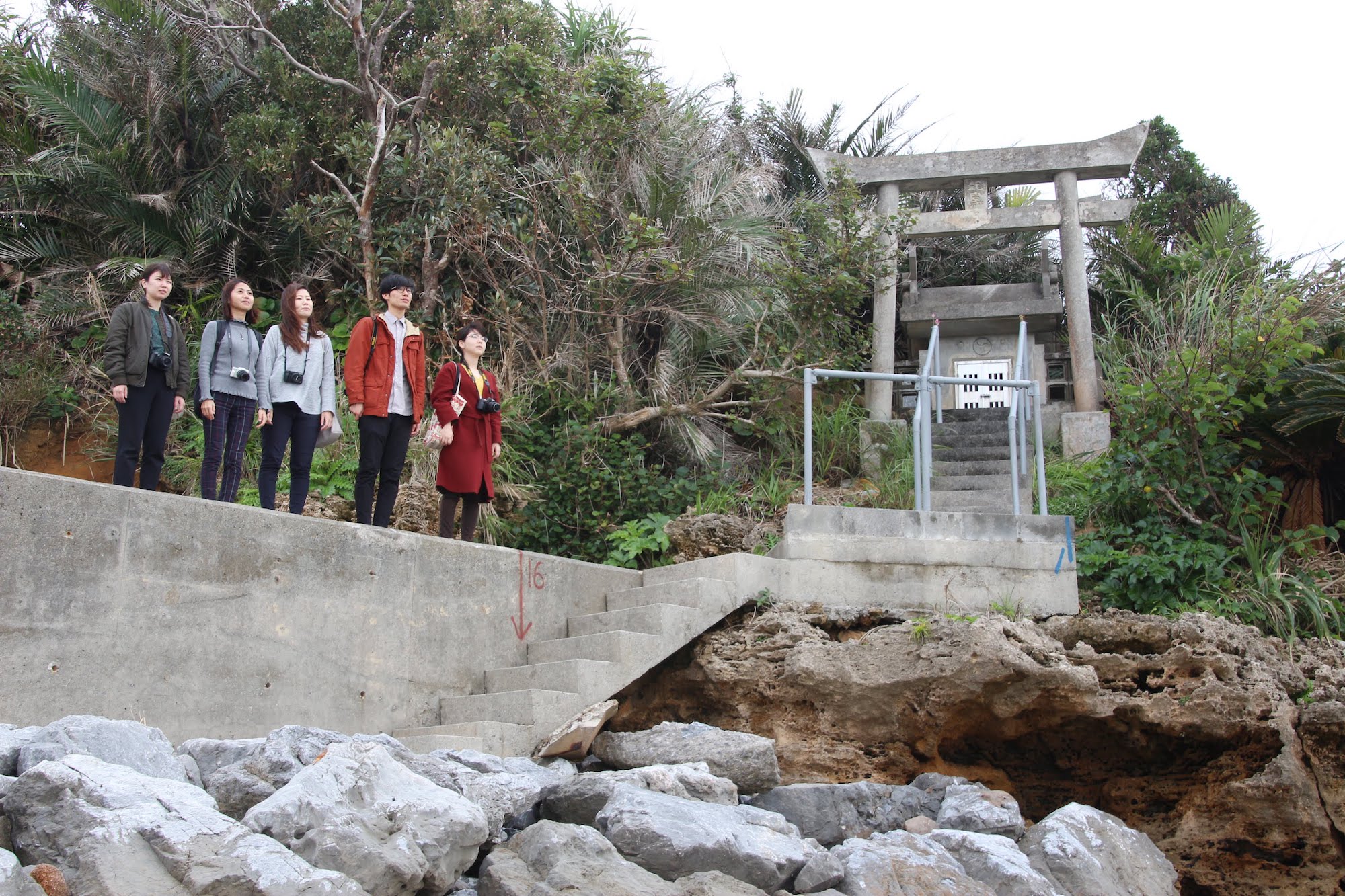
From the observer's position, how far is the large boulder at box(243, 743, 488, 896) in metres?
4.00

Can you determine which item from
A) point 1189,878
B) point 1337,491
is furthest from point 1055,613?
point 1337,491

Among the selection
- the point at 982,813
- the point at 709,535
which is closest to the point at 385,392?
the point at 709,535

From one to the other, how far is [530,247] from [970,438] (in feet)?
13.2

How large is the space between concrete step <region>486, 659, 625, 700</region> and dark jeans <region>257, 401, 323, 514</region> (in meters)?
1.45

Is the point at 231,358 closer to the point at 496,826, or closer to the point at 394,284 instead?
the point at 394,284

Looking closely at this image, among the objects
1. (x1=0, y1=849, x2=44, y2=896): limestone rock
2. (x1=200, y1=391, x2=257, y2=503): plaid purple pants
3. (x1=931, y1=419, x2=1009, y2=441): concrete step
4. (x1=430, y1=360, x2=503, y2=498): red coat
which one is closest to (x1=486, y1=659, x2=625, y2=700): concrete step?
(x1=430, y1=360, x2=503, y2=498): red coat

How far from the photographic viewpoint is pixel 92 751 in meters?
4.28

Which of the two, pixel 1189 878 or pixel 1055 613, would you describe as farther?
pixel 1055 613

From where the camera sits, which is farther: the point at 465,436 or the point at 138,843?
the point at 465,436

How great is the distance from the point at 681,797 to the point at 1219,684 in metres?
3.22

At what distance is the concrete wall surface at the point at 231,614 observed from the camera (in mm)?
5223

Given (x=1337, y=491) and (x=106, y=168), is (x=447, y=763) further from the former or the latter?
(x=106, y=168)

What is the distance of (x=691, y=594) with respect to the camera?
7082mm

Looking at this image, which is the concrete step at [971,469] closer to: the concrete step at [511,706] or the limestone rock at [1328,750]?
the limestone rock at [1328,750]
